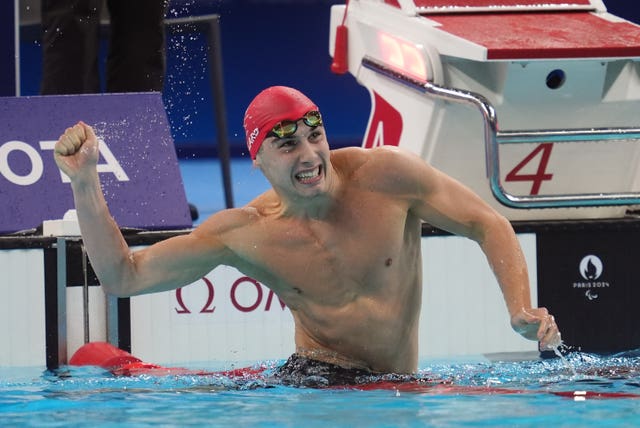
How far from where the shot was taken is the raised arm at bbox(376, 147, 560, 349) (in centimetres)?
317

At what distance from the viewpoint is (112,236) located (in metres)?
3.14

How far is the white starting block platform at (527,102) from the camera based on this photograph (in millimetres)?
4047

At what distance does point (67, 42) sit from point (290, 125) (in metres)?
1.71

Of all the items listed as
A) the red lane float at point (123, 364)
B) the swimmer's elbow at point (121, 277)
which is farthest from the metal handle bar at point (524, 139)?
the swimmer's elbow at point (121, 277)

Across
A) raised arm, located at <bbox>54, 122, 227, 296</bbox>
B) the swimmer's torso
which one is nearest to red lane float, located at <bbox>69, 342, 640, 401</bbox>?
the swimmer's torso

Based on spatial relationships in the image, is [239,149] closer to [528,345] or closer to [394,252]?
[528,345]

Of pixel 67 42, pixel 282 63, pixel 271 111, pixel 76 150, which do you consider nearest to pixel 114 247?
pixel 76 150

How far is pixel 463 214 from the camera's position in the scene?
10.7 ft

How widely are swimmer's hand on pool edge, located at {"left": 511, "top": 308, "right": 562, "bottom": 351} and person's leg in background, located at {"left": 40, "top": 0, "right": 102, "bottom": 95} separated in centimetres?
226

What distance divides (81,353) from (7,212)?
1.92ft

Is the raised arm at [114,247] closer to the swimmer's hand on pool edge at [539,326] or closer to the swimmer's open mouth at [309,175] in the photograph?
the swimmer's open mouth at [309,175]

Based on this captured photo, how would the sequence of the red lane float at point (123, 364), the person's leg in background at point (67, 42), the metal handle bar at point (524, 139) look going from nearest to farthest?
1. the red lane float at point (123, 364)
2. the metal handle bar at point (524, 139)
3. the person's leg in background at point (67, 42)

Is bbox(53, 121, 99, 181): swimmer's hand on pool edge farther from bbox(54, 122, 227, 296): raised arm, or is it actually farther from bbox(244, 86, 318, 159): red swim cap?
bbox(244, 86, 318, 159): red swim cap

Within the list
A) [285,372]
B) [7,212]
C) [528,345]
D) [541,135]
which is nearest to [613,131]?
[541,135]
